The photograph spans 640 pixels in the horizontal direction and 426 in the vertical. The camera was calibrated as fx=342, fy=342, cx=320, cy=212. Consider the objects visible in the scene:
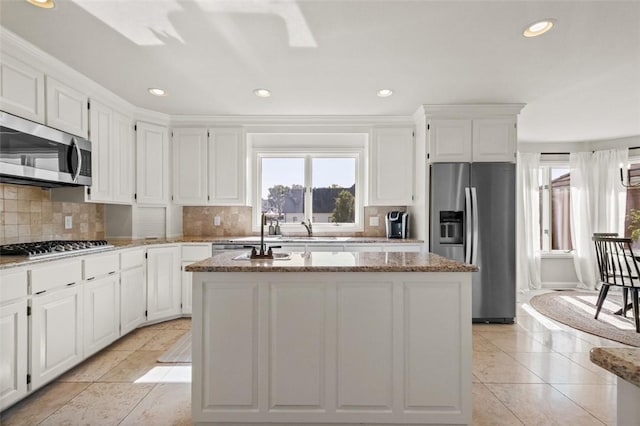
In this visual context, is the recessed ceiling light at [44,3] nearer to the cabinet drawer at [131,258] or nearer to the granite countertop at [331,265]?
the granite countertop at [331,265]

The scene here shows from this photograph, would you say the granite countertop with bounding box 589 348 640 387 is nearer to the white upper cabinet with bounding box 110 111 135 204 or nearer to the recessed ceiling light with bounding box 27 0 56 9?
the recessed ceiling light with bounding box 27 0 56 9

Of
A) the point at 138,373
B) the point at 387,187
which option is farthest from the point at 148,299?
the point at 387,187

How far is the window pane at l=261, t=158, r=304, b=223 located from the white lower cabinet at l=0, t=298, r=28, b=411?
2863 millimetres

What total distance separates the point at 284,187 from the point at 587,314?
3.95 m

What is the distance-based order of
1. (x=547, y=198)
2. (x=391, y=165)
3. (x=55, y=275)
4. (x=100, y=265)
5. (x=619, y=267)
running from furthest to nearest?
(x=547, y=198) → (x=391, y=165) → (x=619, y=267) → (x=100, y=265) → (x=55, y=275)

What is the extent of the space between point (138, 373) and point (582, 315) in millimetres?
4587

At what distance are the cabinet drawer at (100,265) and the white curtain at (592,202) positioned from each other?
20.9 ft

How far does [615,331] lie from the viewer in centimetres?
339

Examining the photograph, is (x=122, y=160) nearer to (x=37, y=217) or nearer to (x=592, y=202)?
(x=37, y=217)

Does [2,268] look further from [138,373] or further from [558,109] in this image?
[558,109]

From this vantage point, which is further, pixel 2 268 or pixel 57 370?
pixel 57 370

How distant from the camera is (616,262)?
3.71 m

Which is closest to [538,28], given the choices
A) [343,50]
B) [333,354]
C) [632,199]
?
[343,50]

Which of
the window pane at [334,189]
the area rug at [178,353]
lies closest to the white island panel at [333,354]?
the area rug at [178,353]
